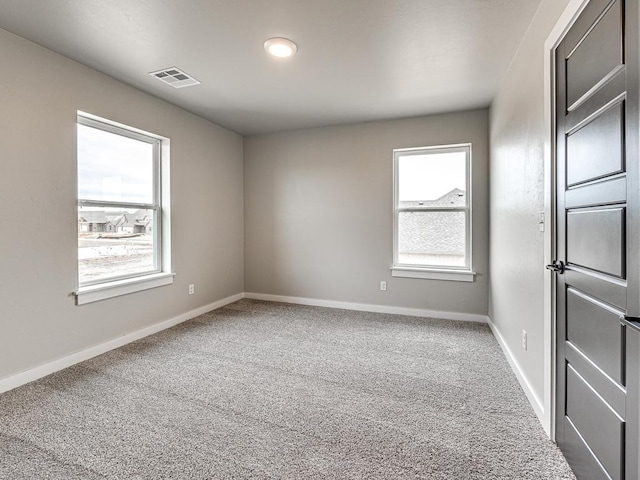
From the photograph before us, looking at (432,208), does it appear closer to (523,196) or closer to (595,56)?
(523,196)

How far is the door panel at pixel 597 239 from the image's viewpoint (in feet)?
3.91

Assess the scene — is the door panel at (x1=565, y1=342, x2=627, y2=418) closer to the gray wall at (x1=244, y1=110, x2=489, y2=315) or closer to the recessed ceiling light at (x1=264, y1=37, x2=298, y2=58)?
the gray wall at (x1=244, y1=110, x2=489, y2=315)

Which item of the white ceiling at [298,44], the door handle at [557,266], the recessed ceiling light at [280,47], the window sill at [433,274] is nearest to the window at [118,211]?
the white ceiling at [298,44]

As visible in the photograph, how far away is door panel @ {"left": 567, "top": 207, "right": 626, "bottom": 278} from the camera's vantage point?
3.91 ft

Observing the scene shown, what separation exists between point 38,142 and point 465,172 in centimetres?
420

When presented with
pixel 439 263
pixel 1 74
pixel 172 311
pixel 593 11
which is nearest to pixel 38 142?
pixel 1 74

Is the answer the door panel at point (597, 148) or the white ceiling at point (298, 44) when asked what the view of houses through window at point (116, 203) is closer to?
the white ceiling at point (298, 44)

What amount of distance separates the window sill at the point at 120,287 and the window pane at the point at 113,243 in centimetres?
12

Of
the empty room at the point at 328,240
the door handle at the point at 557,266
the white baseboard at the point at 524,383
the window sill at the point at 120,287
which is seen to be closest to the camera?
the empty room at the point at 328,240

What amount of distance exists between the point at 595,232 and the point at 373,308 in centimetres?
320

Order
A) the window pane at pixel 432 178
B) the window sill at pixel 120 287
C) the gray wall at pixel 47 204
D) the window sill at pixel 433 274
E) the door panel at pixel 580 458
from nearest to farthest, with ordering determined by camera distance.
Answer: the door panel at pixel 580 458
the gray wall at pixel 47 204
the window sill at pixel 120 287
the window sill at pixel 433 274
the window pane at pixel 432 178

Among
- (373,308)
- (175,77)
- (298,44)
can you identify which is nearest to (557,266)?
(298,44)

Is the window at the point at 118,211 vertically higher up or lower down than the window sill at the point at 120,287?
higher up

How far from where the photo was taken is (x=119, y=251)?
10.8ft
